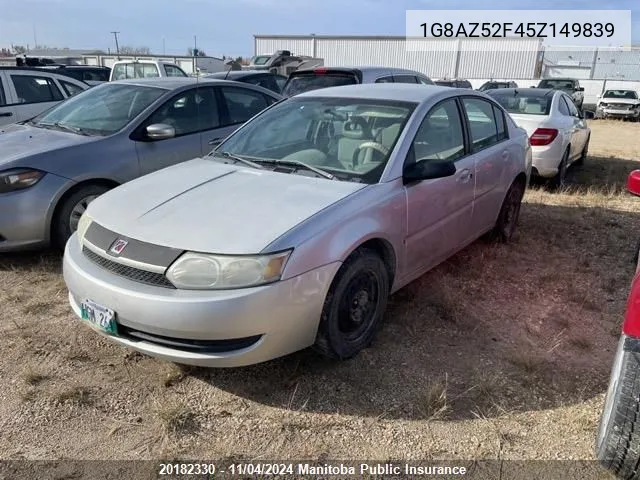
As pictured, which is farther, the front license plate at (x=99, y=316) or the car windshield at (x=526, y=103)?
the car windshield at (x=526, y=103)

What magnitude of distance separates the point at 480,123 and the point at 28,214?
12.3 ft

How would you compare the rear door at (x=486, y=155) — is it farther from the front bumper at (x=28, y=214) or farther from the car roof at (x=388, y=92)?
the front bumper at (x=28, y=214)

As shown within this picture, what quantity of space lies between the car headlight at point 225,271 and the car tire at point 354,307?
0.43m

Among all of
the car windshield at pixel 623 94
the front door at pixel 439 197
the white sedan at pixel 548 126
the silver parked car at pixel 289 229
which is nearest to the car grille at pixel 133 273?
the silver parked car at pixel 289 229

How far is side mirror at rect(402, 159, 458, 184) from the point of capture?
316cm

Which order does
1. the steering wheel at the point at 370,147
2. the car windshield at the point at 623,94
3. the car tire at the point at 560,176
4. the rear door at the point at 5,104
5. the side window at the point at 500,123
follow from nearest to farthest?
1. the steering wheel at the point at 370,147
2. the side window at the point at 500,123
3. the rear door at the point at 5,104
4. the car tire at the point at 560,176
5. the car windshield at the point at 623,94

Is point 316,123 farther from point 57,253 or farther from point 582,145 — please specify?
point 582,145

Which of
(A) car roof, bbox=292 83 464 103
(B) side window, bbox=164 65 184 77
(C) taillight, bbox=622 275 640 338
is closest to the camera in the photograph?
(C) taillight, bbox=622 275 640 338

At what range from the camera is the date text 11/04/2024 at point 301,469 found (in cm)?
228

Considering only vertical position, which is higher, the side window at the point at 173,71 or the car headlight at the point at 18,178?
the side window at the point at 173,71

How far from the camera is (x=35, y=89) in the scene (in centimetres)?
751

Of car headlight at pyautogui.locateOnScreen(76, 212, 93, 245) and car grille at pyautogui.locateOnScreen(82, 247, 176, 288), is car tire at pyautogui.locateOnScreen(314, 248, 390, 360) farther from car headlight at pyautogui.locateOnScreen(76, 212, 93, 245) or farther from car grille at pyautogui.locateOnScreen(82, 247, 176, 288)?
car headlight at pyautogui.locateOnScreen(76, 212, 93, 245)

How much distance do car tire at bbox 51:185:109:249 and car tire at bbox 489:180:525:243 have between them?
365 cm

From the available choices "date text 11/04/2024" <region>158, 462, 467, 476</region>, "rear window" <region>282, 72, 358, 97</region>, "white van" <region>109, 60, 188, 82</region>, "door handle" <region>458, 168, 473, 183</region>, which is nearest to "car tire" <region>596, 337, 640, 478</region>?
"date text 11/04/2024" <region>158, 462, 467, 476</region>
